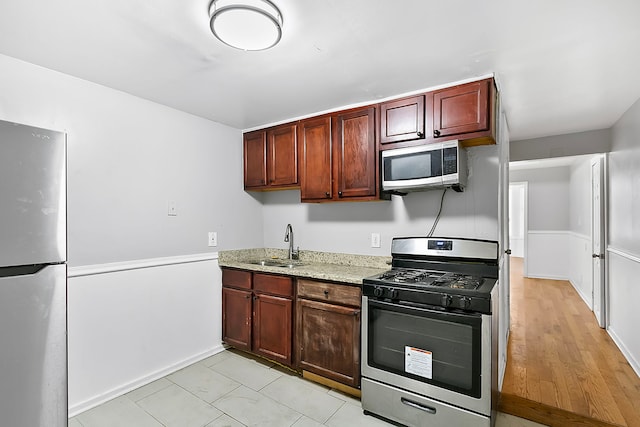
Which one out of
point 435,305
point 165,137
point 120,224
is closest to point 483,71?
point 435,305

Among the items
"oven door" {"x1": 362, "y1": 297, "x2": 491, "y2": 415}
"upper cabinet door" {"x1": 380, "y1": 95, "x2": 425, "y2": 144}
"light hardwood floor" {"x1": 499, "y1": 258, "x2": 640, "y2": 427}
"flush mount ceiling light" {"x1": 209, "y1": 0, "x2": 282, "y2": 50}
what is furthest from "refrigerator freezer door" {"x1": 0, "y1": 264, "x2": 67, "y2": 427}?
"light hardwood floor" {"x1": 499, "y1": 258, "x2": 640, "y2": 427}

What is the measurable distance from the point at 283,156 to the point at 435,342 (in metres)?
2.05

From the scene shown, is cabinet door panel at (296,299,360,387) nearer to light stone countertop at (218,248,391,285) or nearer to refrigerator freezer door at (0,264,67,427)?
light stone countertop at (218,248,391,285)

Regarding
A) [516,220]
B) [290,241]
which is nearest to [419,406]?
[290,241]

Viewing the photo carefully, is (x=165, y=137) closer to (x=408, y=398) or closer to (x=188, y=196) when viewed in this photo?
(x=188, y=196)

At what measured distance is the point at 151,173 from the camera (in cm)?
270

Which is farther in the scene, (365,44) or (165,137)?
(165,137)

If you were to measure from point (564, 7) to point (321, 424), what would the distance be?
2.58 metres

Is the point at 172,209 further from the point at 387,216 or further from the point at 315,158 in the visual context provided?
the point at 387,216

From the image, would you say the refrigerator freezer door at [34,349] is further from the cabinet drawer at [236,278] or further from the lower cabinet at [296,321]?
the cabinet drawer at [236,278]

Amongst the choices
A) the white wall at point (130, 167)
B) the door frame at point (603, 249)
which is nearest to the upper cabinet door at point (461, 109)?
the white wall at point (130, 167)

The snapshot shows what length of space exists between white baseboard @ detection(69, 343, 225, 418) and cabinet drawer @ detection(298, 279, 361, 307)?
3.86ft

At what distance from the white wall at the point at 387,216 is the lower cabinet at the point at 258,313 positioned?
660mm

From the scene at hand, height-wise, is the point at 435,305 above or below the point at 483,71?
below
